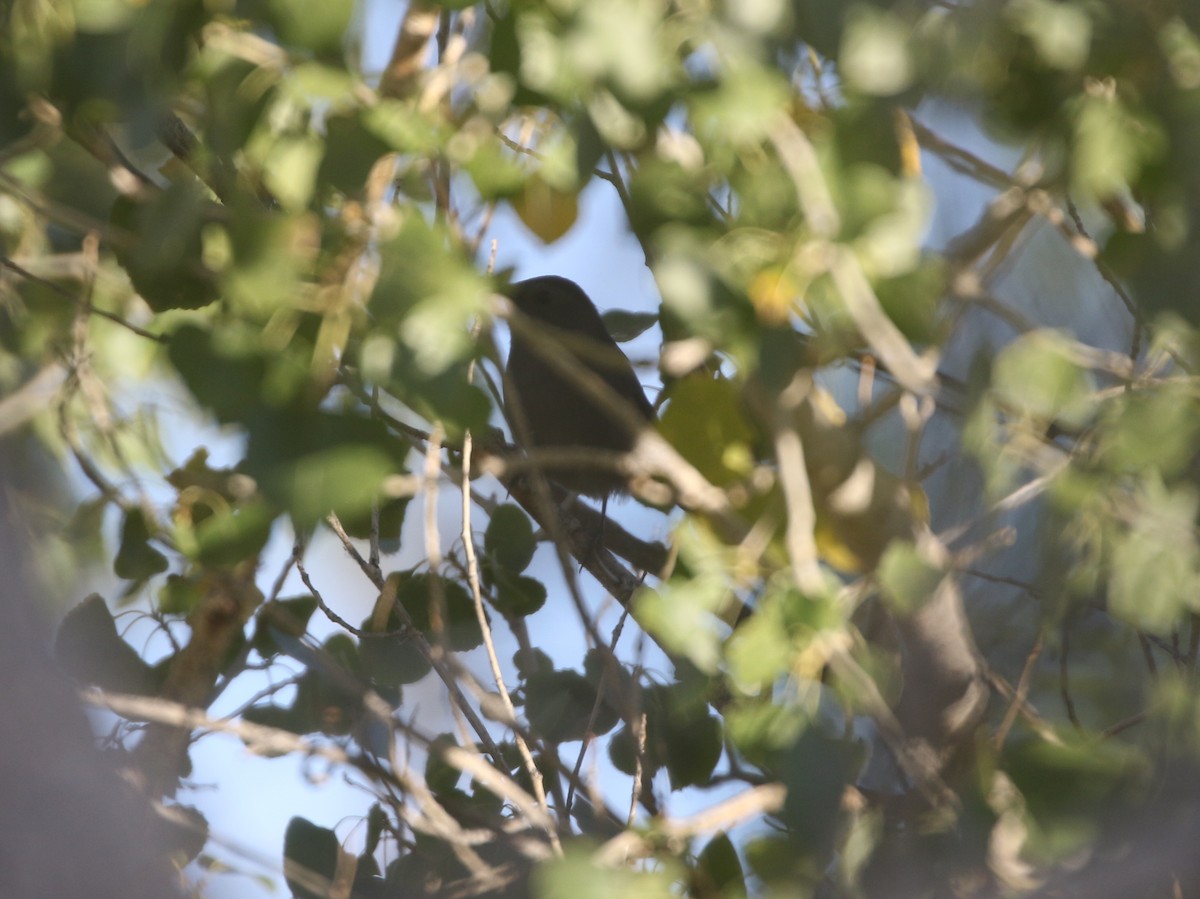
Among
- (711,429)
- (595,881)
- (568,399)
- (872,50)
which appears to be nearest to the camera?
(872,50)

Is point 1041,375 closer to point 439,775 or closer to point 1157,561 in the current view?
point 1157,561

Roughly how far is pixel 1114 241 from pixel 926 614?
802mm

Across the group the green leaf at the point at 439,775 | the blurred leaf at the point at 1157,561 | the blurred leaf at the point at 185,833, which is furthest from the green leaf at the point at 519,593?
the blurred leaf at the point at 1157,561

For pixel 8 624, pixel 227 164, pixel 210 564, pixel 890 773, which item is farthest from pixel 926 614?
pixel 8 624

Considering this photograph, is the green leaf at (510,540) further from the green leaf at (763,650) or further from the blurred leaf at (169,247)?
the green leaf at (763,650)

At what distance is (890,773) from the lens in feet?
8.21

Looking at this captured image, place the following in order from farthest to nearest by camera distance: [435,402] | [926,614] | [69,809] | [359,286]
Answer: [926,614], [359,286], [435,402], [69,809]

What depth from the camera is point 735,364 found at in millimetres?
1767

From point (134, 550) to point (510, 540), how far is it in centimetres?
77

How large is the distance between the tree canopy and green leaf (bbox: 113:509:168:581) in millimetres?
16

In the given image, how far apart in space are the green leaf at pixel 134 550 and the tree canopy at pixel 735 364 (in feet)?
0.05

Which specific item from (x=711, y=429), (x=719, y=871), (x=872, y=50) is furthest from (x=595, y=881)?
(x=872, y=50)

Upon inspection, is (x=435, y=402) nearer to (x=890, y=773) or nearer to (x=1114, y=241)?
(x=1114, y=241)

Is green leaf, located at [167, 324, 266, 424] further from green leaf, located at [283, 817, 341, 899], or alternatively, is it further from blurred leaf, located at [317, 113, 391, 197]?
green leaf, located at [283, 817, 341, 899]
